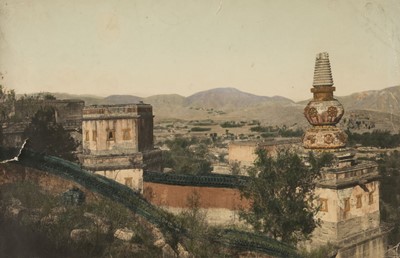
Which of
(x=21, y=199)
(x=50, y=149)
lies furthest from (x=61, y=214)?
(x=50, y=149)

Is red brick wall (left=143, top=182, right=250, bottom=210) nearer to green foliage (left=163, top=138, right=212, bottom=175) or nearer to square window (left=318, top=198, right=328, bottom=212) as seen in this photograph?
square window (left=318, top=198, right=328, bottom=212)

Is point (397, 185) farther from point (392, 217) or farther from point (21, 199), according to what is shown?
point (21, 199)

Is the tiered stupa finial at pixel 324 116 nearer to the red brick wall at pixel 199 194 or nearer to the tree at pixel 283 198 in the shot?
the tree at pixel 283 198

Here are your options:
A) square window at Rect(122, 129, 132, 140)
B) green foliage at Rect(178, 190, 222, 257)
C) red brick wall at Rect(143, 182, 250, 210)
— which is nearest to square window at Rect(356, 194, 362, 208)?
red brick wall at Rect(143, 182, 250, 210)

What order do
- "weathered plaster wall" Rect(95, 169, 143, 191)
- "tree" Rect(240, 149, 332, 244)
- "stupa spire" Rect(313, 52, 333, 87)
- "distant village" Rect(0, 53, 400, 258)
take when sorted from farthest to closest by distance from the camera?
"weathered plaster wall" Rect(95, 169, 143, 191) < "stupa spire" Rect(313, 52, 333, 87) < "distant village" Rect(0, 53, 400, 258) < "tree" Rect(240, 149, 332, 244)

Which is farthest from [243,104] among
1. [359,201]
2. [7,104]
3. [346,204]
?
[346,204]

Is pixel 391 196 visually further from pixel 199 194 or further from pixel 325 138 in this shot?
pixel 199 194
